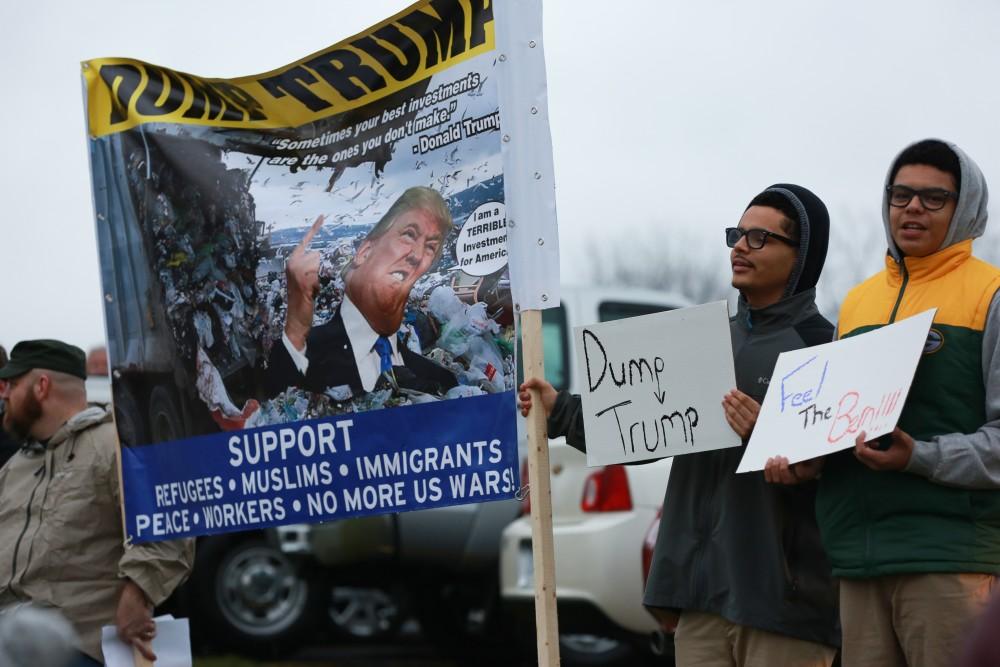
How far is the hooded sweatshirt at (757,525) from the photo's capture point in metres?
3.74

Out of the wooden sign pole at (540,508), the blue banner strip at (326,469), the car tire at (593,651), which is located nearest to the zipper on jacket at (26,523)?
the blue banner strip at (326,469)

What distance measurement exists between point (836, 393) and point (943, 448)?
1.05ft

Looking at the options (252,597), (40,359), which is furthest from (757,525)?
(252,597)

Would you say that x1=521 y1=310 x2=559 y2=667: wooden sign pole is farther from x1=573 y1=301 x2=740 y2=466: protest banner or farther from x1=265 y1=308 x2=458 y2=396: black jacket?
x1=265 y1=308 x2=458 y2=396: black jacket

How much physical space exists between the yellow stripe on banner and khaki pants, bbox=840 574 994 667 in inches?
80.3

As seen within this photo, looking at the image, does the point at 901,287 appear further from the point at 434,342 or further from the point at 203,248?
the point at 203,248

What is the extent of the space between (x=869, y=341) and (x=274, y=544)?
690 centimetres

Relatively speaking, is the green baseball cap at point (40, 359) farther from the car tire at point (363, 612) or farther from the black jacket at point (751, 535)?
the car tire at point (363, 612)

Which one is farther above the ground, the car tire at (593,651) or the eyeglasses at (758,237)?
the eyeglasses at (758,237)

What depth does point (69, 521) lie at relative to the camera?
5152 millimetres

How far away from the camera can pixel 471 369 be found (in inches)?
169

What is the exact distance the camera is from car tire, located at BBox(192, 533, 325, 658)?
9656 millimetres

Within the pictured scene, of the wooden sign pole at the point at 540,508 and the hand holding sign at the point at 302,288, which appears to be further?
the hand holding sign at the point at 302,288

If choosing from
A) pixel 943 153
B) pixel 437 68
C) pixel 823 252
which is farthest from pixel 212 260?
pixel 943 153
